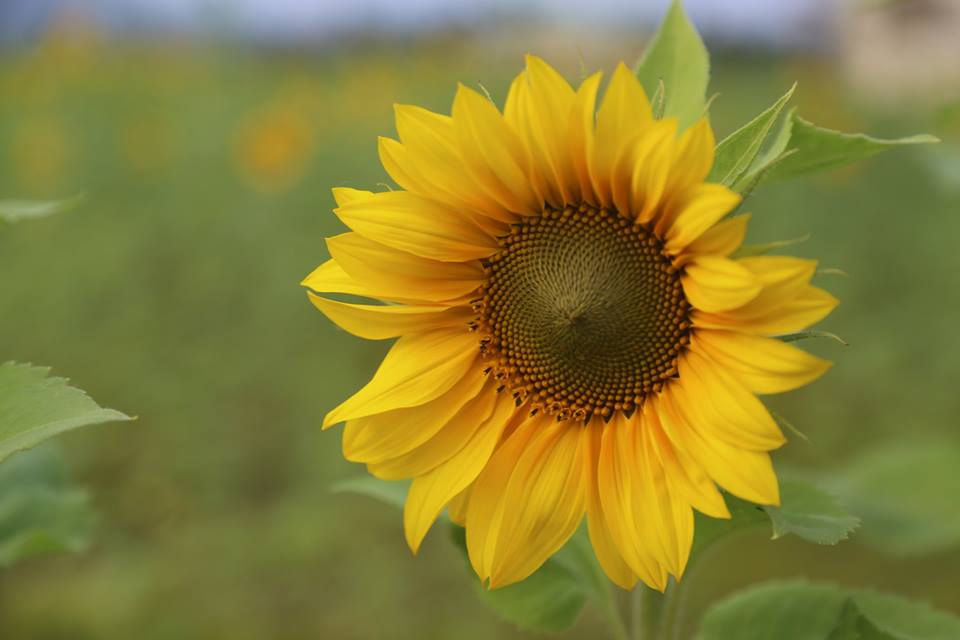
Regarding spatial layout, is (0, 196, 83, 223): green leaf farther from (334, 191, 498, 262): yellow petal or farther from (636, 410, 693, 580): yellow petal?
(636, 410, 693, 580): yellow petal

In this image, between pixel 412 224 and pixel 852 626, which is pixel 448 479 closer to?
pixel 412 224

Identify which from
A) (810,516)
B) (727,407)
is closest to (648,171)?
(727,407)

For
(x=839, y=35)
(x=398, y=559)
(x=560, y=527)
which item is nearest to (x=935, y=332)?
(x=398, y=559)

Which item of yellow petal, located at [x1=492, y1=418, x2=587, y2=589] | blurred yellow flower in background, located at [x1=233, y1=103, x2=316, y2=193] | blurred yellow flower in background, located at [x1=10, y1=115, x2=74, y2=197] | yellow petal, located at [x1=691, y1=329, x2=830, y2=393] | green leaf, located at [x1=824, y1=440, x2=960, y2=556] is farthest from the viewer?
blurred yellow flower in background, located at [x1=10, y1=115, x2=74, y2=197]

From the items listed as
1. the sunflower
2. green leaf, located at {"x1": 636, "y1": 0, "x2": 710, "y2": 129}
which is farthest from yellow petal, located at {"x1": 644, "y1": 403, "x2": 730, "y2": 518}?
green leaf, located at {"x1": 636, "y1": 0, "x2": 710, "y2": 129}

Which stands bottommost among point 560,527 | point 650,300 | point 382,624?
point 382,624

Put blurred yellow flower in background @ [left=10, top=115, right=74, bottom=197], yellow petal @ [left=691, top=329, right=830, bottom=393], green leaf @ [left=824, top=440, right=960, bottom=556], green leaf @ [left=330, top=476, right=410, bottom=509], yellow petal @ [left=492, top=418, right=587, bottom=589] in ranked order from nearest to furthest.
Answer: yellow petal @ [left=691, top=329, right=830, bottom=393]
yellow petal @ [left=492, top=418, right=587, bottom=589]
green leaf @ [left=330, top=476, right=410, bottom=509]
green leaf @ [left=824, top=440, right=960, bottom=556]
blurred yellow flower in background @ [left=10, top=115, right=74, bottom=197]

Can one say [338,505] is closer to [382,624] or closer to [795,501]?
[382,624]
